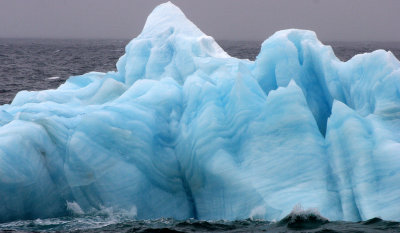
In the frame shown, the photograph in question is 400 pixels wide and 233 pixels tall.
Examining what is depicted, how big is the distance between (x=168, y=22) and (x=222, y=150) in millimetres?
5762

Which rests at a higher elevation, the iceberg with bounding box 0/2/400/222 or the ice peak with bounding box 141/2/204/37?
the ice peak with bounding box 141/2/204/37

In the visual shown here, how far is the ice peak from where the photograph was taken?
14055mm

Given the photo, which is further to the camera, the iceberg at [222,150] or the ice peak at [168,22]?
the ice peak at [168,22]

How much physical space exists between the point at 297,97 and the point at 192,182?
2.36 metres

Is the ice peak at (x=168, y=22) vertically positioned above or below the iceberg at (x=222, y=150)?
above

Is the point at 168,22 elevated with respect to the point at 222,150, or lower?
elevated

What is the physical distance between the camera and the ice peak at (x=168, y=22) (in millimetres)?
14055

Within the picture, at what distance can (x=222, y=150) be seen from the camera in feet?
31.4

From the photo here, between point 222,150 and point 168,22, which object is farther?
point 168,22

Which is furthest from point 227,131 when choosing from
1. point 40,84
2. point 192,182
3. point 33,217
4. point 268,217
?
point 40,84

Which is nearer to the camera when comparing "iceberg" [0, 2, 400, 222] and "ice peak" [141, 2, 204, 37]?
"iceberg" [0, 2, 400, 222]

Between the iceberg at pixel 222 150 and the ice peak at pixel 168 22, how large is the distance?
3139 mm

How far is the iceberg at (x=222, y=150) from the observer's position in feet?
29.4

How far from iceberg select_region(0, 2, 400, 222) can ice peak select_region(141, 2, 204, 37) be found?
3.14 meters
